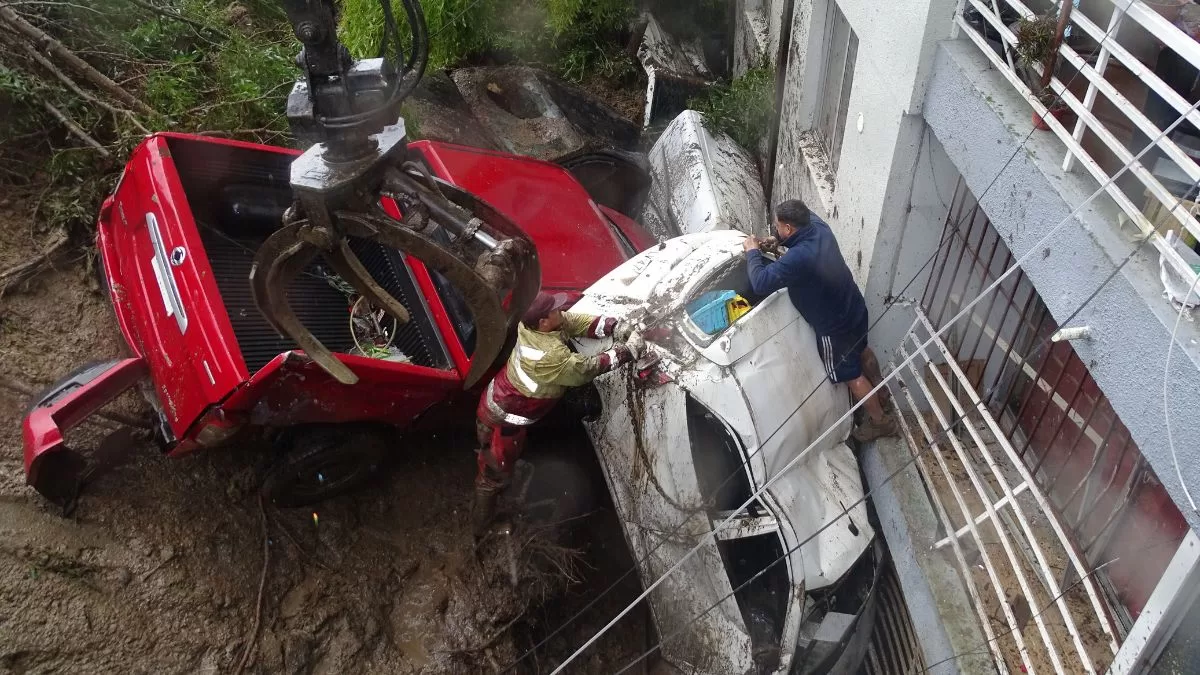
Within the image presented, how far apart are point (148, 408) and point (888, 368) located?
4.46 m

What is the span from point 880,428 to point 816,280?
0.97 m

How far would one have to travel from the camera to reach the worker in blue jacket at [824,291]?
13.7ft

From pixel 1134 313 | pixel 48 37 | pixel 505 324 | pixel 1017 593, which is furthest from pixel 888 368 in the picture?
pixel 48 37

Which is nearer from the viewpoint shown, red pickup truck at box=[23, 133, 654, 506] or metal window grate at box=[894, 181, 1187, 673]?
metal window grate at box=[894, 181, 1187, 673]

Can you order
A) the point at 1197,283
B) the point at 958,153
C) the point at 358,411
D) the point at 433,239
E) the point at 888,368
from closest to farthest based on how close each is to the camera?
the point at 1197,283
the point at 433,239
the point at 958,153
the point at 358,411
the point at 888,368

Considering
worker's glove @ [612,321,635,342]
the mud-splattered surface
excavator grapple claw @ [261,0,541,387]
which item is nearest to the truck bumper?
the mud-splattered surface

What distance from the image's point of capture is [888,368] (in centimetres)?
461

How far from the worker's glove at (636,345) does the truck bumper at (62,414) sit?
8.65 feet

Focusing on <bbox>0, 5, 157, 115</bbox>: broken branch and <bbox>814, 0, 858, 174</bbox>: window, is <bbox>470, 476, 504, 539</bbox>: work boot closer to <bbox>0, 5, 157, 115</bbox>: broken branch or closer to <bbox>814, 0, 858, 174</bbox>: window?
<bbox>814, 0, 858, 174</bbox>: window

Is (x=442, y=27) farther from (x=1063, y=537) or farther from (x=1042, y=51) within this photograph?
(x=1063, y=537)

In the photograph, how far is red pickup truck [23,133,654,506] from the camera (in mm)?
3854

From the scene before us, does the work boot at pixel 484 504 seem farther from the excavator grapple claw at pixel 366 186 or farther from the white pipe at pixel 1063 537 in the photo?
the white pipe at pixel 1063 537

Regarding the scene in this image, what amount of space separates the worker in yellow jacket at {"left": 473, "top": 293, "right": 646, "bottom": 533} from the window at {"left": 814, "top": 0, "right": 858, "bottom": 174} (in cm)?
225

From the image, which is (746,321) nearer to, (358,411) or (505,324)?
(505,324)
